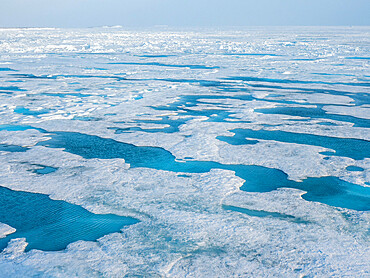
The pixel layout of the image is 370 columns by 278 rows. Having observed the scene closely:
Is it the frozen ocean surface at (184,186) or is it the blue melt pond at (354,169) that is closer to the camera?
the frozen ocean surface at (184,186)

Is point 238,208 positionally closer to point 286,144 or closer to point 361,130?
point 286,144

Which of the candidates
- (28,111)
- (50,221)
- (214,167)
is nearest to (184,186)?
(214,167)

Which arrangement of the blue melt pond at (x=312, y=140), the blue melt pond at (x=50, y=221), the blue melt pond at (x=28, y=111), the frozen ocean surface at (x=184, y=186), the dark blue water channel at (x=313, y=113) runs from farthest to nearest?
the blue melt pond at (x=28, y=111) < the dark blue water channel at (x=313, y=113) < the blue melt pond at (x=312, y=140) < the blue melt pond at (x=50, y=221) < the frozen ocean surface at (x=184, y=186)

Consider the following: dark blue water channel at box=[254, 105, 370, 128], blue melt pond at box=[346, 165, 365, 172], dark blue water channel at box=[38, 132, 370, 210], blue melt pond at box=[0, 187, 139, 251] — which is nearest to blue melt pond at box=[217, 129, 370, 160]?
blue melt pond at box=[346, 165, 365, 172]

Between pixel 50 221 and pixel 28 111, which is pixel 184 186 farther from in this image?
pixel 28 111

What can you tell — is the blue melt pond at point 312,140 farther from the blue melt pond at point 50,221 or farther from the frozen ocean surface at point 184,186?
the blue melt pond at point 50,221

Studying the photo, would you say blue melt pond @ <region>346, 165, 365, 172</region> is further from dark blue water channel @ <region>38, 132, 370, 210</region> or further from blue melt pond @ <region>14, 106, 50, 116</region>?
blue melt pond @ <region>14, 106, 50, 116</region>

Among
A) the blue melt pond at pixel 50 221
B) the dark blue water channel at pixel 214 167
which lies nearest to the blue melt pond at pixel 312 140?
the dark blue water channel at pixel 214 167

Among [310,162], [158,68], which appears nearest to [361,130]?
[310,162]
